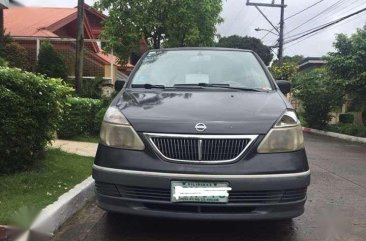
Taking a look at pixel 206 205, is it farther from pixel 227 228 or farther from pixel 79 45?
pixel 79 45

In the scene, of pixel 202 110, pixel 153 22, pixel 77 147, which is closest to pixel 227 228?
pixel 202 110

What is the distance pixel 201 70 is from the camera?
554cm

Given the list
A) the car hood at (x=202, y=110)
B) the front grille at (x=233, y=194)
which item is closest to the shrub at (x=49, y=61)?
the car hood at (x=202, y=110)

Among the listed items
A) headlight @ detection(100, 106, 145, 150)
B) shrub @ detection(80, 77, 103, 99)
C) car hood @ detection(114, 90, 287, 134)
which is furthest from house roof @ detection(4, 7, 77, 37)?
headlight @ detection(100, 106, 145, 150)

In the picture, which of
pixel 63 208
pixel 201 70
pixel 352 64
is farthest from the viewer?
pixel 352 64

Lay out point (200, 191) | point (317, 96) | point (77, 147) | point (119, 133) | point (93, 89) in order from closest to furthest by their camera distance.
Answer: point (200, 191) → point (119, 133) → point (77, 147) → point (93, 89) → point (317, 96)

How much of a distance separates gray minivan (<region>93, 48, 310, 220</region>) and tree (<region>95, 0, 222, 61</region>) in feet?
43.1

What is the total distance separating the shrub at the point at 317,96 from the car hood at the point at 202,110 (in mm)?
Result: 16995

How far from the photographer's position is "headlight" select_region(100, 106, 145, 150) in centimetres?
420

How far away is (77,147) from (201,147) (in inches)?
236

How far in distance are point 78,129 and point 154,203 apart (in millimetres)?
7623

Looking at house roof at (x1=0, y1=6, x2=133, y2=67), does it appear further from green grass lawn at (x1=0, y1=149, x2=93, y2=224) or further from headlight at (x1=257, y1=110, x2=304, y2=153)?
headlight at (x1=257, y1=110, x2=304, y2=153)

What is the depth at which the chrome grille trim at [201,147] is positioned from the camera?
409 centimetres

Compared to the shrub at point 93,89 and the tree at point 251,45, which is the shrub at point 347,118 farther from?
the tree at point 251,45
